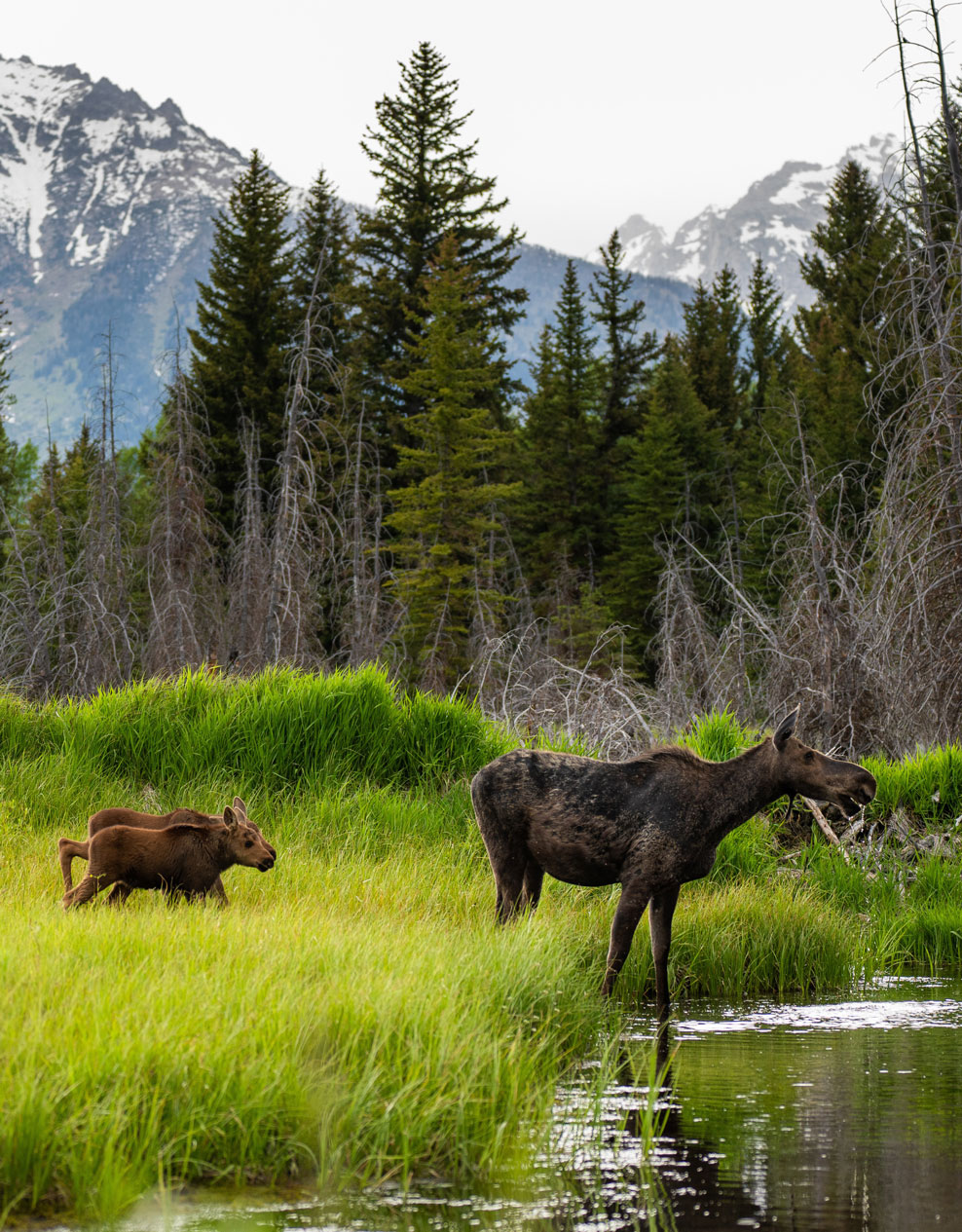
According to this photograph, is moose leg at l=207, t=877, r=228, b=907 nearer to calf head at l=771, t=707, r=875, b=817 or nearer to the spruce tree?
calf head at l=771, t=707, r=875, b=817

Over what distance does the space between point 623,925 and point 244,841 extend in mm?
2374

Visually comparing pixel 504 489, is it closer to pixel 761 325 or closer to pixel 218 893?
pixel 218 893

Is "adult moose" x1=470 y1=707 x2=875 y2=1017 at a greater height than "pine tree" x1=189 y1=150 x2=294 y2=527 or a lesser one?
lesser

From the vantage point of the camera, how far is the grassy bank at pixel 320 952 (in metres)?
4.25

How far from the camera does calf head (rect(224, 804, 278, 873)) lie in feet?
24.8

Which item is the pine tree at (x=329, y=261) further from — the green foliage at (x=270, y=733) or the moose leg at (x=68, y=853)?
the moose leg at (x=68, y=853)

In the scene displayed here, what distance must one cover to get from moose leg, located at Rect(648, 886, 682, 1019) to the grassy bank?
329 millimetres

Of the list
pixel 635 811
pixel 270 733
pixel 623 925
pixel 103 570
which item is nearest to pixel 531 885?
pixel 623 925

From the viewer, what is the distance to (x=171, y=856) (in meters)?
7.64

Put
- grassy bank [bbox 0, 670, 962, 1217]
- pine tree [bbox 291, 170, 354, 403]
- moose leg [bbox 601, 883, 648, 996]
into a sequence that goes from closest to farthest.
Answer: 1. grassy bank [bbox 0, 670, 962, 1217]
2. moose leg [bbox 601, 883, 648, 996]
3. pine tree [bbox 291, 170, 354, 403]

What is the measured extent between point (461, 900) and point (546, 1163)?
4.76 metres

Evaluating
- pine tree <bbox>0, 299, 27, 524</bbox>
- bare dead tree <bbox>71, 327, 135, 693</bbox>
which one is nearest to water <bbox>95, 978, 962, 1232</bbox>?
bare dead tree <bbox>71, 327, 135, 693</bbox>

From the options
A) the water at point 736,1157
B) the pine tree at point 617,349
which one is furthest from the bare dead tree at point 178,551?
the pine tree at point 617,349

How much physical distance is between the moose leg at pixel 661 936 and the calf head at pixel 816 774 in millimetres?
1008
